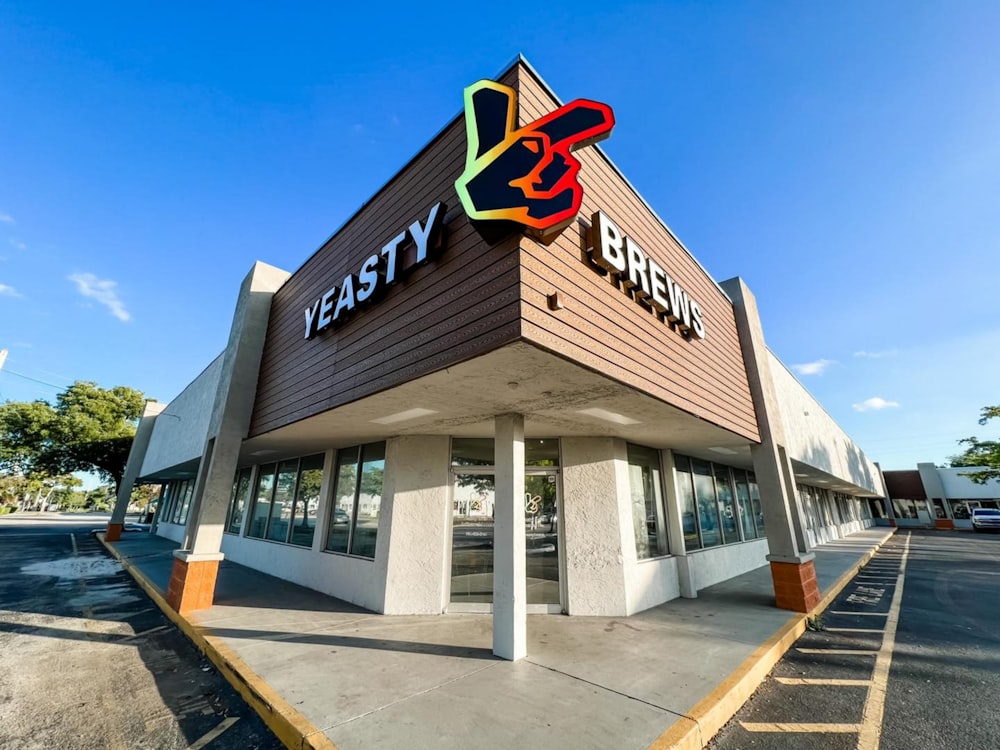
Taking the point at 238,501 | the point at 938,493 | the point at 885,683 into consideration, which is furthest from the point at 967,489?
the point at 238,501

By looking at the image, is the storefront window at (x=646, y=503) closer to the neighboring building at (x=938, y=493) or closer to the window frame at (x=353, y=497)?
the window frame at (x=353, y=497)

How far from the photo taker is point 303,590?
8.99 m

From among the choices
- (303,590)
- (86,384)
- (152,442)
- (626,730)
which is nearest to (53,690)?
(303,590)

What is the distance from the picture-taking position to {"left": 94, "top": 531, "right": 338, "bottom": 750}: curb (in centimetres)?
335

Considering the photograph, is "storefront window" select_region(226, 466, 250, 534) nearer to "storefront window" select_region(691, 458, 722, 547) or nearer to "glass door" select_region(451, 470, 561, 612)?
"glass door" select_region(451, 470, 561, 612)

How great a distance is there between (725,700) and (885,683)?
241cm

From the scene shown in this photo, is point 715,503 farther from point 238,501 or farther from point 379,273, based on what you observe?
point 238,501

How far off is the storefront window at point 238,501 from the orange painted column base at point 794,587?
1428 cm

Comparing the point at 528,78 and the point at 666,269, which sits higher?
the point at 528,78

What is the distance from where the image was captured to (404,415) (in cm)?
640

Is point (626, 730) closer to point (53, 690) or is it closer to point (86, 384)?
point (53, 690)

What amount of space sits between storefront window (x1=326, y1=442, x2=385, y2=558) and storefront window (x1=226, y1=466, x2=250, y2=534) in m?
5.88

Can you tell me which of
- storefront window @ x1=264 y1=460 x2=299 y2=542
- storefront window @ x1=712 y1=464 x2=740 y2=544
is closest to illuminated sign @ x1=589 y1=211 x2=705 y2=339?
storefront window @ x1=712 y1=464 x2=740 y2=544

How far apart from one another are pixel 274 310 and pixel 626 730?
9411 mm
